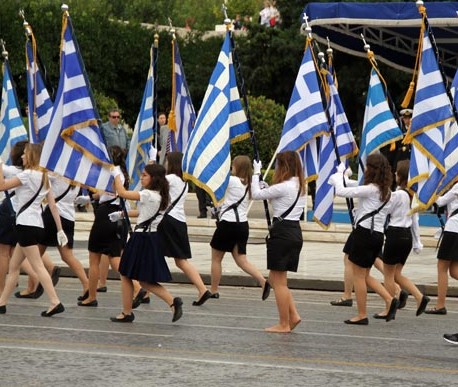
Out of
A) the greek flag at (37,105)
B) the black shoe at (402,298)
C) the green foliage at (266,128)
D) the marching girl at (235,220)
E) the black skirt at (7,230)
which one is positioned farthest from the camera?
the green foliage at (266,128)

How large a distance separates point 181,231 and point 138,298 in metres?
1.13

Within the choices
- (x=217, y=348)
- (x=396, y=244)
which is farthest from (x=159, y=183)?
(x=396, y=244)

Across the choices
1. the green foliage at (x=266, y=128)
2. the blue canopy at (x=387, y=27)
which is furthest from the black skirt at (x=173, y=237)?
the green foliage at (x=266, y=128)

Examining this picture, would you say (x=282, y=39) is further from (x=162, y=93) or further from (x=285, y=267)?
(x=285, y=267)

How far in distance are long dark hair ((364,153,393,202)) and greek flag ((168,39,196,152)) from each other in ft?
21.6

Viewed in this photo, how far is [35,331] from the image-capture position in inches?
488

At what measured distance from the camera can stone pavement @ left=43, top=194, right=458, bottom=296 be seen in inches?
687

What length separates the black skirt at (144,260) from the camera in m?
13.2

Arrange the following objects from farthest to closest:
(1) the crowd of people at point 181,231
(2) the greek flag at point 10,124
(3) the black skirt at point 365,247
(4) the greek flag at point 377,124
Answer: (2) the greek flag at point 10,124 → (4) the greek flag at point 377,124 → (3) the black skirt at point 365,247 → (1) the crowd of people at point 181,231

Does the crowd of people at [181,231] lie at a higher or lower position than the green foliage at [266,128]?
higher

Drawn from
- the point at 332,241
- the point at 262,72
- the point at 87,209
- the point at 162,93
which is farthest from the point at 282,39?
the point at 332,241

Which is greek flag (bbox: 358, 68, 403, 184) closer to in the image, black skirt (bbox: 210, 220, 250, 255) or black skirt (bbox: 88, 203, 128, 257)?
black skirt (bbox: 210, 220, 250, 255)

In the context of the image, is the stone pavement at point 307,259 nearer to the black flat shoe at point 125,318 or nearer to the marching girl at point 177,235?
the marching girl at point 177,235

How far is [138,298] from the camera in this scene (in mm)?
14344
